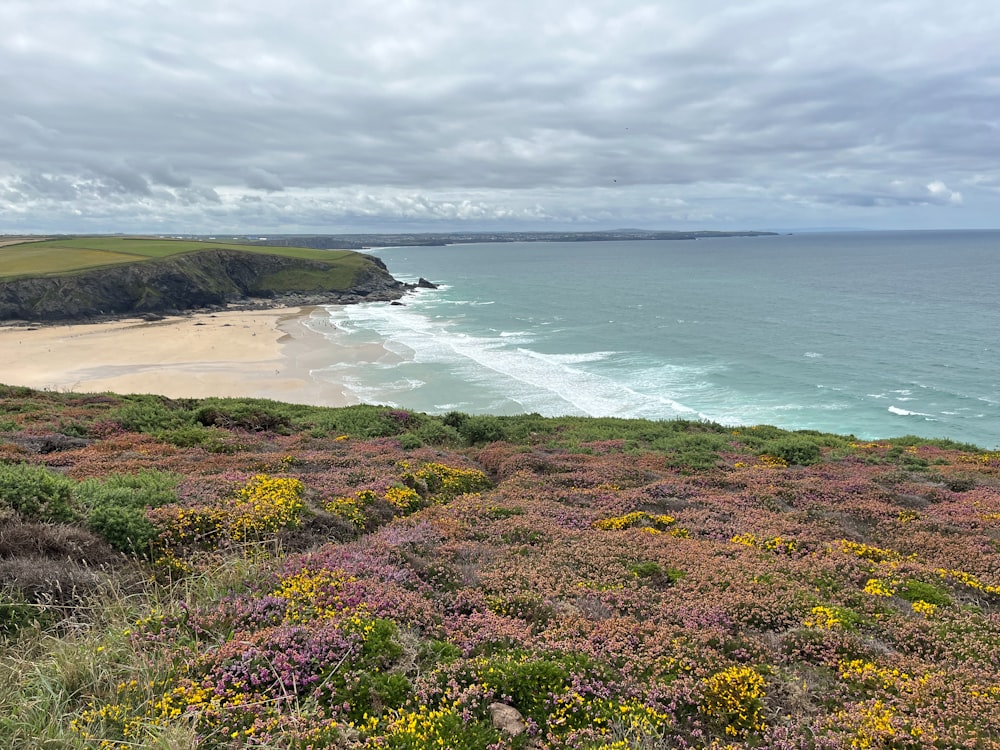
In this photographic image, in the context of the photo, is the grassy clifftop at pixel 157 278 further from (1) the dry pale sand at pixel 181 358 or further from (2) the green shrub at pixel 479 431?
(2) the green shrub at pixel 479 431

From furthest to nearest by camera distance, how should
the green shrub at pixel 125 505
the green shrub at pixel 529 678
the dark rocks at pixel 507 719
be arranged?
the green shrub at pixel 125 505 < the green shrub at pixel 529 678 < the dark rocks at pixel 507 719

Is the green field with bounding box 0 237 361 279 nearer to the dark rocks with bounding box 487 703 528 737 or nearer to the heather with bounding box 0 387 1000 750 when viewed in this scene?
the heather with bounding box 0 387 1000 750

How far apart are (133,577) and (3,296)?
111 m

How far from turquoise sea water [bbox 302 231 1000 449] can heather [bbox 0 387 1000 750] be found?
28708 millimetres

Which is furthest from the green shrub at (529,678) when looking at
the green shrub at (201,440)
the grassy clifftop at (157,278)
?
the grassy clifftop at (157,278)

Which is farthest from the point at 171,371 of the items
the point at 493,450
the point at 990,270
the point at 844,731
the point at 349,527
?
the point at 990,270

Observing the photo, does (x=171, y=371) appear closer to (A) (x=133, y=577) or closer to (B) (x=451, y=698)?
(A) (x=133, y=577)

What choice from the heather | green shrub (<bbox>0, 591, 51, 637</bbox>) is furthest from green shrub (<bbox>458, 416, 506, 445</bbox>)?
green shrub (<bbox>0, 591, 51, 637</bbox>)

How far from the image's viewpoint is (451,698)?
5500 millimetres

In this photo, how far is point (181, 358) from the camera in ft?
203

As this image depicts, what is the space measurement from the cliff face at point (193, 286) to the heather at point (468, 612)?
98.7 metres

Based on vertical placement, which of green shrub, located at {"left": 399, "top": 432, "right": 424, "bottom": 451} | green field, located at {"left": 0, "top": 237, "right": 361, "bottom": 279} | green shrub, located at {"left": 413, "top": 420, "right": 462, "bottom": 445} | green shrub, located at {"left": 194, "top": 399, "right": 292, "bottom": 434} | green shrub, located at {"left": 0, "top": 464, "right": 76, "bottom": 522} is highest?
green field, located at {"left": 0, "top": 237, "right": 361, "bottom": 279}

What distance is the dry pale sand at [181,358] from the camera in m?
48.3

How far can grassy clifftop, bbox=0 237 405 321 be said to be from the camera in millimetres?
92350
